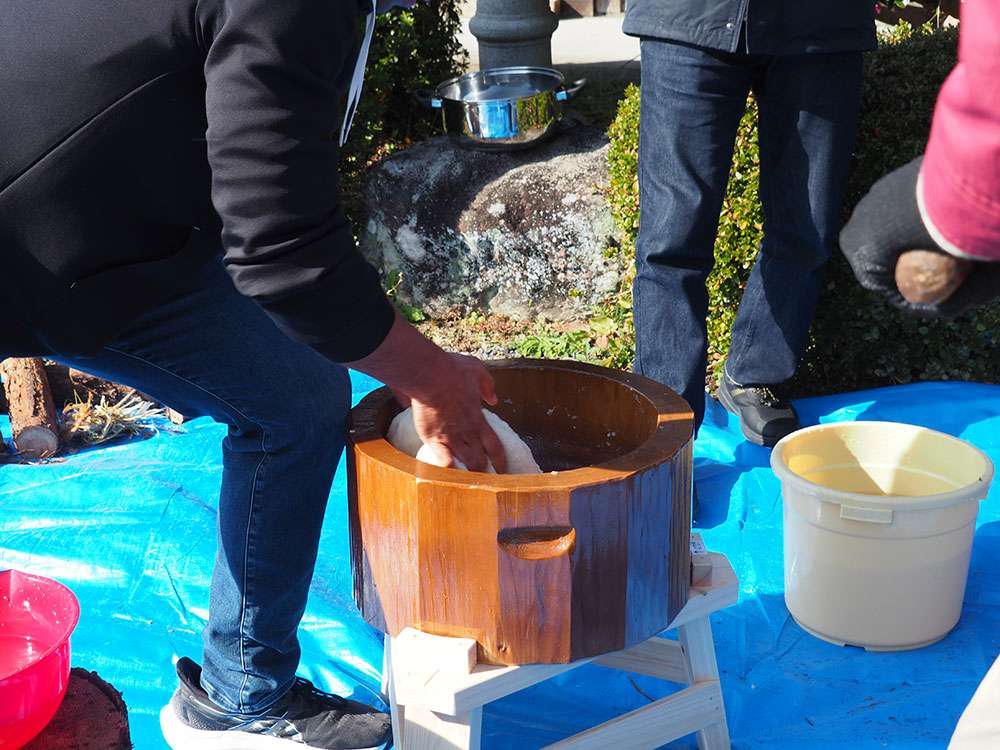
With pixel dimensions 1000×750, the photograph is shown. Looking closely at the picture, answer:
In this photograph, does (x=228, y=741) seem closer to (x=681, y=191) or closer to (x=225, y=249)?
(x=225, y=249)

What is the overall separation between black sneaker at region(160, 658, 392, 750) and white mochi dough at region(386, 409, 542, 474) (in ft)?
1.88

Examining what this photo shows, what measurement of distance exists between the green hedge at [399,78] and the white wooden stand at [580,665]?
2.70 meters

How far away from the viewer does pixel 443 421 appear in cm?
163

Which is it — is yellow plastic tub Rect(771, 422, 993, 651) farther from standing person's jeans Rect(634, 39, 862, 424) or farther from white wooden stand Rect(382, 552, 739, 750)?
standing person's jeans Rect(634, 39, 862, 424)

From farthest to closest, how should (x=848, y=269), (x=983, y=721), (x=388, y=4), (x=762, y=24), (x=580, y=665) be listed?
(x=848, y=269) < (x=762, y=24) < (x=580, y=665) < (x=388, y=4) < (x=983, y=721)

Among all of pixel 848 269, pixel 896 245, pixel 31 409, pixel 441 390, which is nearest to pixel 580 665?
pixel 441 390

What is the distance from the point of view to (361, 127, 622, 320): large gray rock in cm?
399

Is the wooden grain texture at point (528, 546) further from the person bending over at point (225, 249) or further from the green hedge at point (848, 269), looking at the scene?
the green hedge at point (848, 269)

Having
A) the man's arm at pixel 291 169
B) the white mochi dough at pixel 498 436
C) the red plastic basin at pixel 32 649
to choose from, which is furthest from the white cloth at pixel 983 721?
the red plastic basin at pixel 32 649

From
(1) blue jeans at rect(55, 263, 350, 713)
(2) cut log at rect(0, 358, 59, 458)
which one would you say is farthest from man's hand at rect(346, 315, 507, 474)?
(2) cut log at rect(0, 358, 59, 458)

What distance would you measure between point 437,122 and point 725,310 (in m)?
1.88

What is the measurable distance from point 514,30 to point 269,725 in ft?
11.4

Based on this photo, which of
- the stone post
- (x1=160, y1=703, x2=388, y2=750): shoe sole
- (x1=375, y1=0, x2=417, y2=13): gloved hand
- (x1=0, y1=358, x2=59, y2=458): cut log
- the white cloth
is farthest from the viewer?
the stone post

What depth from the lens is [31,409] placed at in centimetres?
321
